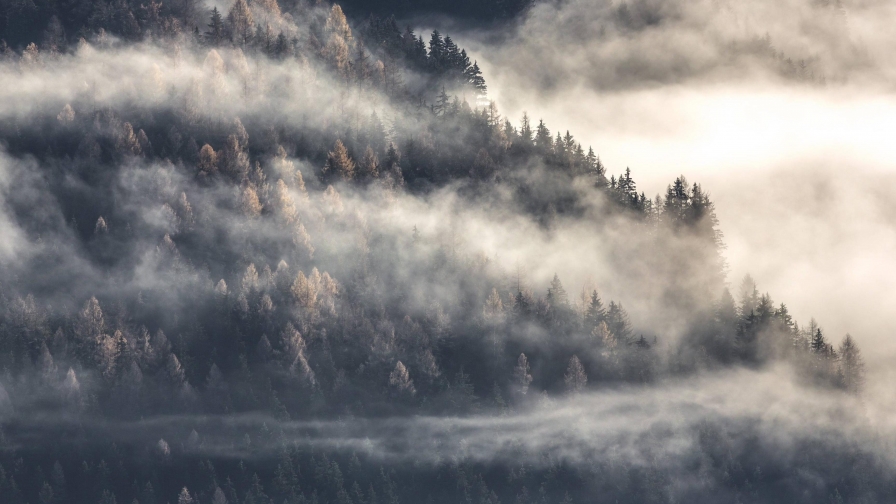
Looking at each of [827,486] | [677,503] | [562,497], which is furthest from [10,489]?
[827,486]

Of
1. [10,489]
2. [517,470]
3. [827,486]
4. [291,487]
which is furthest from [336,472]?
[827,486]

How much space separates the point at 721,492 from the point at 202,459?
64127 millimetres

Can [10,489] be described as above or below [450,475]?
below

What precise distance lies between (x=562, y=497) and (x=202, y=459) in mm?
44510

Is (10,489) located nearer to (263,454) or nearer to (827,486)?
(263,454)

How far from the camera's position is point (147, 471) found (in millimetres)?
199000

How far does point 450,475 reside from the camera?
199500 millimetres

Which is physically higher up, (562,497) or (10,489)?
(562,497)

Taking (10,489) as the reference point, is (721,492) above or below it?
above

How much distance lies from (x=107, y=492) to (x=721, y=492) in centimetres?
7492

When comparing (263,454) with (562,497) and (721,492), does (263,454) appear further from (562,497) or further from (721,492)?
(721,492)

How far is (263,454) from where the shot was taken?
19962 centimetres

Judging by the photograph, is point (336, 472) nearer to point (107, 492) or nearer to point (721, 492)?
point (107, 492)

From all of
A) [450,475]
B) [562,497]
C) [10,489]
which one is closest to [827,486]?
[562,497]
